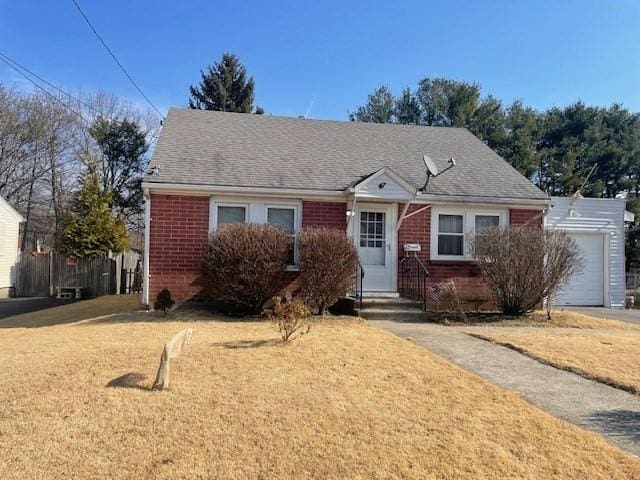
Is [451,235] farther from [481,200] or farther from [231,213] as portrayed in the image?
[231,213]

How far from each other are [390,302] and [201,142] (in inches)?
263

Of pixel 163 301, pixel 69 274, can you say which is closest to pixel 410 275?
pixel 163 301

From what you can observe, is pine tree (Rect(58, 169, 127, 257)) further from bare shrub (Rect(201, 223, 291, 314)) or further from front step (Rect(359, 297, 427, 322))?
front step (Rect(359, 297, 427, 322))

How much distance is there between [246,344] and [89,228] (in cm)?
1503

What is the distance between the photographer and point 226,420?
4379mm

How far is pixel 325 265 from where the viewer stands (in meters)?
10.3

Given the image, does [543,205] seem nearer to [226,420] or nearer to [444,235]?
[444,235]

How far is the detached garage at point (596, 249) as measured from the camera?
612 inches

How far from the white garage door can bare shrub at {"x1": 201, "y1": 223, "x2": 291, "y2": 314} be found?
1000cm

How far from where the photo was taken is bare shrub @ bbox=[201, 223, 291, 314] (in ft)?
33.0

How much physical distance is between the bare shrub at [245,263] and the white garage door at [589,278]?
32.8 ft

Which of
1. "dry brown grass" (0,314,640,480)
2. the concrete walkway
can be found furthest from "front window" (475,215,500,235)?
"dry brown grass" (0,314,640,480)

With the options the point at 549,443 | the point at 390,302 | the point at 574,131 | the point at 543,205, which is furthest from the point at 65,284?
the point at 574,131

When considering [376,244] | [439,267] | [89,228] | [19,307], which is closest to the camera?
[376,244]
